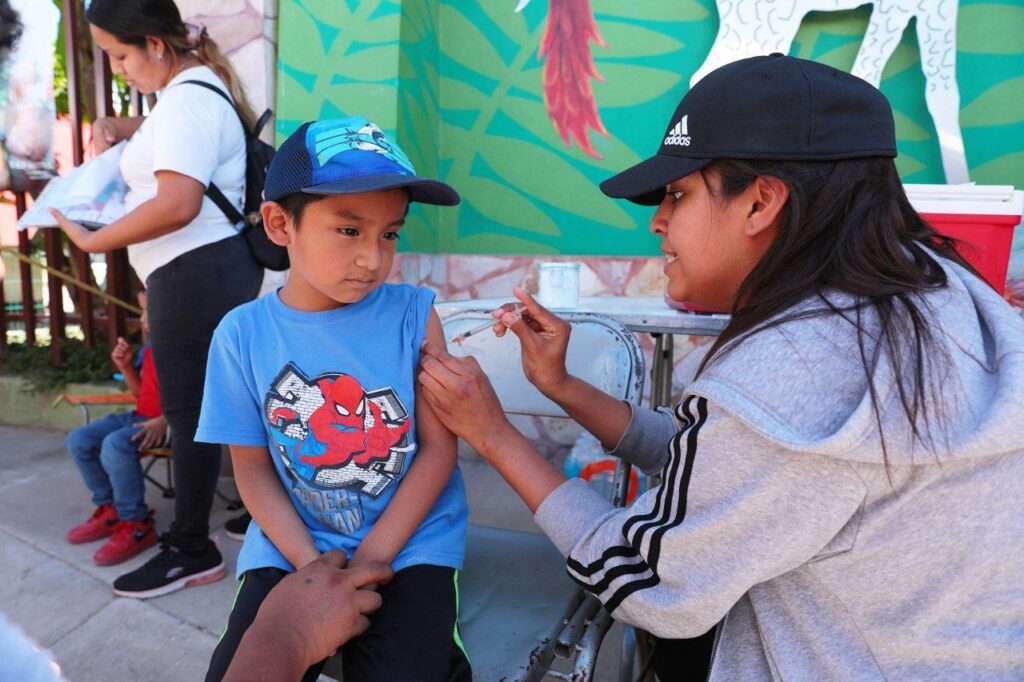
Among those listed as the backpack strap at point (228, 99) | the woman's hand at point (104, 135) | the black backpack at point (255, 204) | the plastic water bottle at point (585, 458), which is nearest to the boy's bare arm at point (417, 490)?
the black backpack at point (255, 204)

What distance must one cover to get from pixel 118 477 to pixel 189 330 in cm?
96

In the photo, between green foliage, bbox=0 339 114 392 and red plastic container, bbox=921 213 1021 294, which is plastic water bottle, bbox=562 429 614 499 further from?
green foliage, bbox=0 339 114 392

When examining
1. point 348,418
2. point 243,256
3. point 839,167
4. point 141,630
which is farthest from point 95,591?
point 839,167

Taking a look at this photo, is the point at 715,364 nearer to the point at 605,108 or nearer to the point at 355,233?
the point at 355,233

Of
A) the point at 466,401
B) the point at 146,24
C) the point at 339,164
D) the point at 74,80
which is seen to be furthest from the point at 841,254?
the point at 74,80

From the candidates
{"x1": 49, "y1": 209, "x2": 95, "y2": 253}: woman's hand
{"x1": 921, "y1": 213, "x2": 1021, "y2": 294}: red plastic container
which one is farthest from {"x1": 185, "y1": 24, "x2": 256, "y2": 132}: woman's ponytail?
{"x1": 921, "y1": 213, "x2": 1021, "y2": 294}: red plastic container

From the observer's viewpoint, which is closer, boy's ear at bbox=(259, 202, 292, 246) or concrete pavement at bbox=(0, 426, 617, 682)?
boy's ear at bbox=(259, 202, 292, 246)

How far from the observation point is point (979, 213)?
188 cm

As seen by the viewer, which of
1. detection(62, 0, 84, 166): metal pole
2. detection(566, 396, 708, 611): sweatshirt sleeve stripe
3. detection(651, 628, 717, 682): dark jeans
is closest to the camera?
detection(566, 396, 708, 611): sweatshirt sleeve stripe

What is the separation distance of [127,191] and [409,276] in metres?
1.46

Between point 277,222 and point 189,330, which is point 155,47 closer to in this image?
point 189,330

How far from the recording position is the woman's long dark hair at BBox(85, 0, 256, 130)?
202 centimetres

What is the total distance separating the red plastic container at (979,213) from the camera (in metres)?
1.87

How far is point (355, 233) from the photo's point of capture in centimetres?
138
